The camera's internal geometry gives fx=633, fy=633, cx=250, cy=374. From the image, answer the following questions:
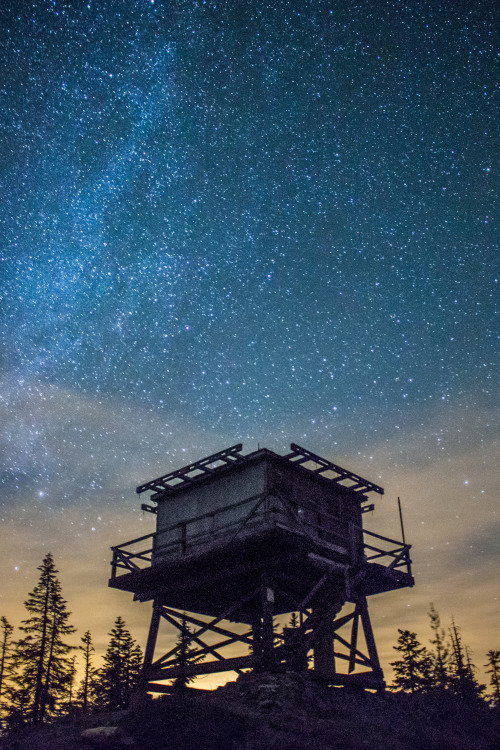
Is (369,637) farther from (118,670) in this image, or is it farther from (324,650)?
(118,670)

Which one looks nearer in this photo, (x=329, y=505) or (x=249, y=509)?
(x=249, y=509)

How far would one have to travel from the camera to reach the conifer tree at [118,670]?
122 ft

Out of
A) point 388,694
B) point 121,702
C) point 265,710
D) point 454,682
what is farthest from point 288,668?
point 454,682

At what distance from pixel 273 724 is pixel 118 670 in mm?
27654

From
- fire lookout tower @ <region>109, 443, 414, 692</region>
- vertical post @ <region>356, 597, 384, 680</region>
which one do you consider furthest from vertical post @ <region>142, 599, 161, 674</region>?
vertical post @ <region>356, 597, 384, 680</region>

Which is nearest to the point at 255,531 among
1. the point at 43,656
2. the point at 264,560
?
the point at 264,560

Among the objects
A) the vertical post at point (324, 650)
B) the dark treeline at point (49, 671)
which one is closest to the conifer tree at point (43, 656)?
the dark treeline at point (49, 671)

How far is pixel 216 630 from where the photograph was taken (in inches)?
803

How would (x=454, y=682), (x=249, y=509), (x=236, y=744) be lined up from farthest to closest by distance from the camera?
(x=454, y=682) → (x=249, y=509) → (x=236, y=744)

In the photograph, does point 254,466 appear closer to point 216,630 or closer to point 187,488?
point 187,488

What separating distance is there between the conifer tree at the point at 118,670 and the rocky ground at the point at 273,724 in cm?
2077

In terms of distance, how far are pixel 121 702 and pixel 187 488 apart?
20380 millimetres

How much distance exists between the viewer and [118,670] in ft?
129

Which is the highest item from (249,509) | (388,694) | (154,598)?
(249,509)
